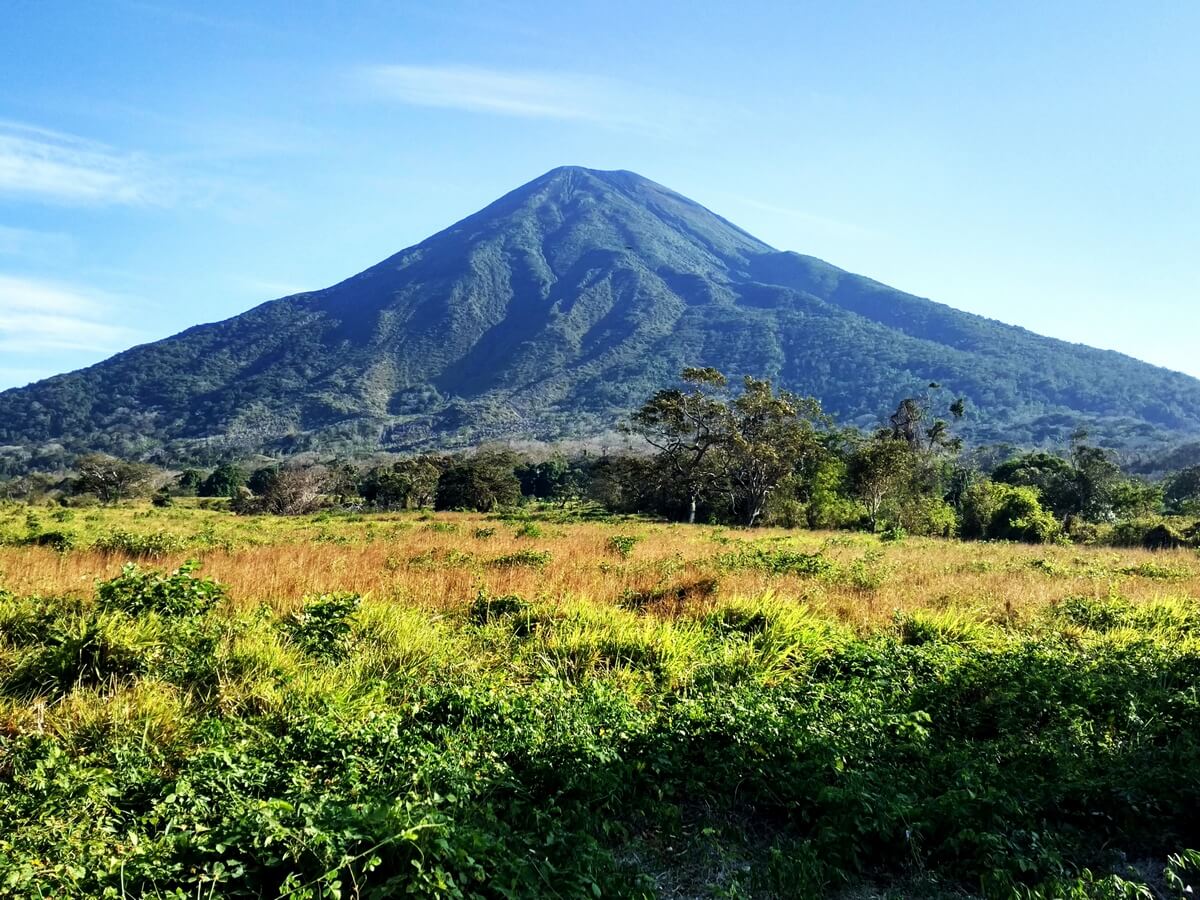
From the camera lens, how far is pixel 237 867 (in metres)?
3.06

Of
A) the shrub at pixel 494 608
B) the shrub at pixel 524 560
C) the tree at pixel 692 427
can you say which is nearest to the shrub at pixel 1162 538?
the tree at pixel 692 427

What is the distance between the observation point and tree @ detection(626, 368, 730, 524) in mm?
38500

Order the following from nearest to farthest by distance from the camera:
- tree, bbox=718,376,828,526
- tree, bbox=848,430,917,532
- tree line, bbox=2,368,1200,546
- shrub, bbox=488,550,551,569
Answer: shrub, bbox=488,550,551,569 → tree line, bbox=2,368,1200,546 → tree, bbox=848,430,917,532 → tree, bbox=718,376,828,526

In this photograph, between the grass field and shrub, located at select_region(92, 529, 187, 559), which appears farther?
shrub, located at select_region(92, 529, 187, 559)

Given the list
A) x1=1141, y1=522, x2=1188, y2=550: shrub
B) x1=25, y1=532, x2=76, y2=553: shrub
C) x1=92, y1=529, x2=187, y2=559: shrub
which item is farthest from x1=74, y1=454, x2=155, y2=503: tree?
x1=1141, y1=522, x2=1188, y2=550: shrub

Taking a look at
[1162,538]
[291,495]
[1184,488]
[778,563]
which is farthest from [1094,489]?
[291,495]

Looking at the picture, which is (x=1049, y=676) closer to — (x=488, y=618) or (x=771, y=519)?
(x=488, y=618)

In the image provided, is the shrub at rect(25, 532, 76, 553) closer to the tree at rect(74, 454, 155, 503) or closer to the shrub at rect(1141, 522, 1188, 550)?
the shrub at rect(1141, 522, 1188, 550)

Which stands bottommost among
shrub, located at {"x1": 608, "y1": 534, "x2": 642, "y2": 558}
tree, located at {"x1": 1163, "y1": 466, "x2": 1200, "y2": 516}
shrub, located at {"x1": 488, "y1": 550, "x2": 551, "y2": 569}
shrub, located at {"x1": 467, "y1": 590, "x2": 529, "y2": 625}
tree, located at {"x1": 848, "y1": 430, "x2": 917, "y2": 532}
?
tree, located at {"x1": 1163, "y1": 466, "x2": 1200, "y2": 516}

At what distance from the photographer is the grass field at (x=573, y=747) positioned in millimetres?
3252

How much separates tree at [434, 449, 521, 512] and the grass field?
122 ft

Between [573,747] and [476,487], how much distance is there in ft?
138

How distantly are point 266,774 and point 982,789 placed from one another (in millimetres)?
4153

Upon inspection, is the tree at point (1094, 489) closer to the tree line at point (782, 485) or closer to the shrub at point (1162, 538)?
the tree line at point (782, 485)
